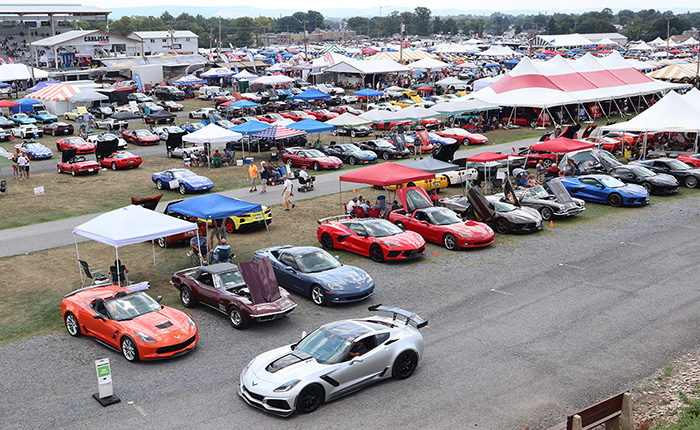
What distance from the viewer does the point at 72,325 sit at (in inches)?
559

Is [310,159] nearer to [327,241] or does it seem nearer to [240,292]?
[327,241]

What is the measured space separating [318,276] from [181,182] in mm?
15243

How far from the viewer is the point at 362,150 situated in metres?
36.3

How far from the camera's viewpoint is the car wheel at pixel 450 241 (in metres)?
20.1

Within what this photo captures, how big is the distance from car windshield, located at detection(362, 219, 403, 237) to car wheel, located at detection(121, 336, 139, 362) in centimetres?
857

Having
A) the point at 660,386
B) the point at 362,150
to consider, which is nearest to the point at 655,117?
the point at 362,150

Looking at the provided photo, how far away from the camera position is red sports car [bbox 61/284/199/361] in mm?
12719

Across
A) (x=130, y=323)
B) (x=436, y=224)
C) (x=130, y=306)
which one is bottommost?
(x=436, y=224)

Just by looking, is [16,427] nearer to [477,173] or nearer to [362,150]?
[477,173]

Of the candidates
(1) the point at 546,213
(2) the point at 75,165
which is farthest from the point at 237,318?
(2) the point at 75,165

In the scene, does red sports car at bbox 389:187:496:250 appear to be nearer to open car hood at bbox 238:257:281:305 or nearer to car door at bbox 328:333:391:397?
open car hood at bbox 238:257:281:305

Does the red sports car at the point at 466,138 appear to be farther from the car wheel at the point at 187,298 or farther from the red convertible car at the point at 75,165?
the car wheel at the point at 187,298

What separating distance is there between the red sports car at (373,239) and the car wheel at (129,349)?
821 cm

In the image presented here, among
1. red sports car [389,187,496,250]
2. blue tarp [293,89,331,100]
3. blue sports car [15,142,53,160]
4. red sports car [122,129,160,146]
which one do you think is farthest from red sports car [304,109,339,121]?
red sports car [389,187,496,250]
